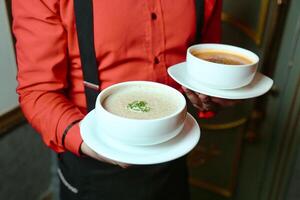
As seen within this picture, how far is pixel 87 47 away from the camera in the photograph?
0.70 metres

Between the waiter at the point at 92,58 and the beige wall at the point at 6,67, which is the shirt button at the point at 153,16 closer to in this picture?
the waiter at the point at 92,58

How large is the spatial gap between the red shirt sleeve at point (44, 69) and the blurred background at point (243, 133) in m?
0.41

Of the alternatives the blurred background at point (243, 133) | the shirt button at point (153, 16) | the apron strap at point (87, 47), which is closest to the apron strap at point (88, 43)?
the apron strap at point (87, 47)

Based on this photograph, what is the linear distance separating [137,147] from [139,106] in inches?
2.6

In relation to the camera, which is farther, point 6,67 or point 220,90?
point 6,67

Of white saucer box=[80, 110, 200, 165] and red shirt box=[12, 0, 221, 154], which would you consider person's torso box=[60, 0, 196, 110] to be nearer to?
red shirt box=[12, 0, 221, 154]

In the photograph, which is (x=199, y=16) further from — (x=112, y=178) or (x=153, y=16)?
(x=112, y=178)

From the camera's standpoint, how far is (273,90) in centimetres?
117

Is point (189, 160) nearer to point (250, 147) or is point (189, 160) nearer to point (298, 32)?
point (250, 147)

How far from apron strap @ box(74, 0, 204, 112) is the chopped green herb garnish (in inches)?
7.1

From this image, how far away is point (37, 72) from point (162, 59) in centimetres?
26

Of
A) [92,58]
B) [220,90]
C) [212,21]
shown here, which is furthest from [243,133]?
[92,58]

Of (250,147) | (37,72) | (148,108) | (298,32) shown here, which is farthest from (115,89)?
(250,147)

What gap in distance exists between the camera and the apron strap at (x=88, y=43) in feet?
2.21
